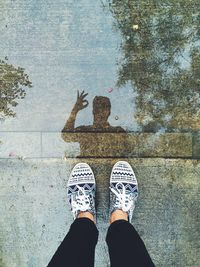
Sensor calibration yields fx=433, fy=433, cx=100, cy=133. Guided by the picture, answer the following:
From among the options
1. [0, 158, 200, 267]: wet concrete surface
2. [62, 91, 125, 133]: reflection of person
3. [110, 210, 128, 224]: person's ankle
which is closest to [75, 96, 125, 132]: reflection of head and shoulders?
[62, 91, 125, 133]: reflection of person

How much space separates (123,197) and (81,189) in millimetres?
339

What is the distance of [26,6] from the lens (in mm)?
3391

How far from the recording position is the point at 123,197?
Answer: 343 centimetres

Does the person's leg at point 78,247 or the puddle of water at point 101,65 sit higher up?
the puddle of water at point 101,65

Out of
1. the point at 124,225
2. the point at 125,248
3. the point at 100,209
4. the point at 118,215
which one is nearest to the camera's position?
the point at 125,248

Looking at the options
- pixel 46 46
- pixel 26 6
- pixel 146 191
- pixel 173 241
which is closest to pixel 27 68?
pixel 46 46

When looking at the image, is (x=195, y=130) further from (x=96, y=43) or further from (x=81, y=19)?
(x=81, y=19)

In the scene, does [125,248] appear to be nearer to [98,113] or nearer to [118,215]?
[118,215]

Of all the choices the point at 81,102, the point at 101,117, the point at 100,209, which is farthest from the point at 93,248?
the point at 81,102

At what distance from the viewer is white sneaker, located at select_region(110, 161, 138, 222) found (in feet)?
11.2

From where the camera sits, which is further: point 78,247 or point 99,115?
point 99,115

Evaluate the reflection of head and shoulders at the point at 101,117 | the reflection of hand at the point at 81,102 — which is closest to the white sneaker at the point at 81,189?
the reflection of head and shoulders at the point at 101,117

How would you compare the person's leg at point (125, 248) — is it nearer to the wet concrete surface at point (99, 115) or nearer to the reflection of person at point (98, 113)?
the wet concrete surface at point (99, 115)

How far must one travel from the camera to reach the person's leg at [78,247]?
113 inches
